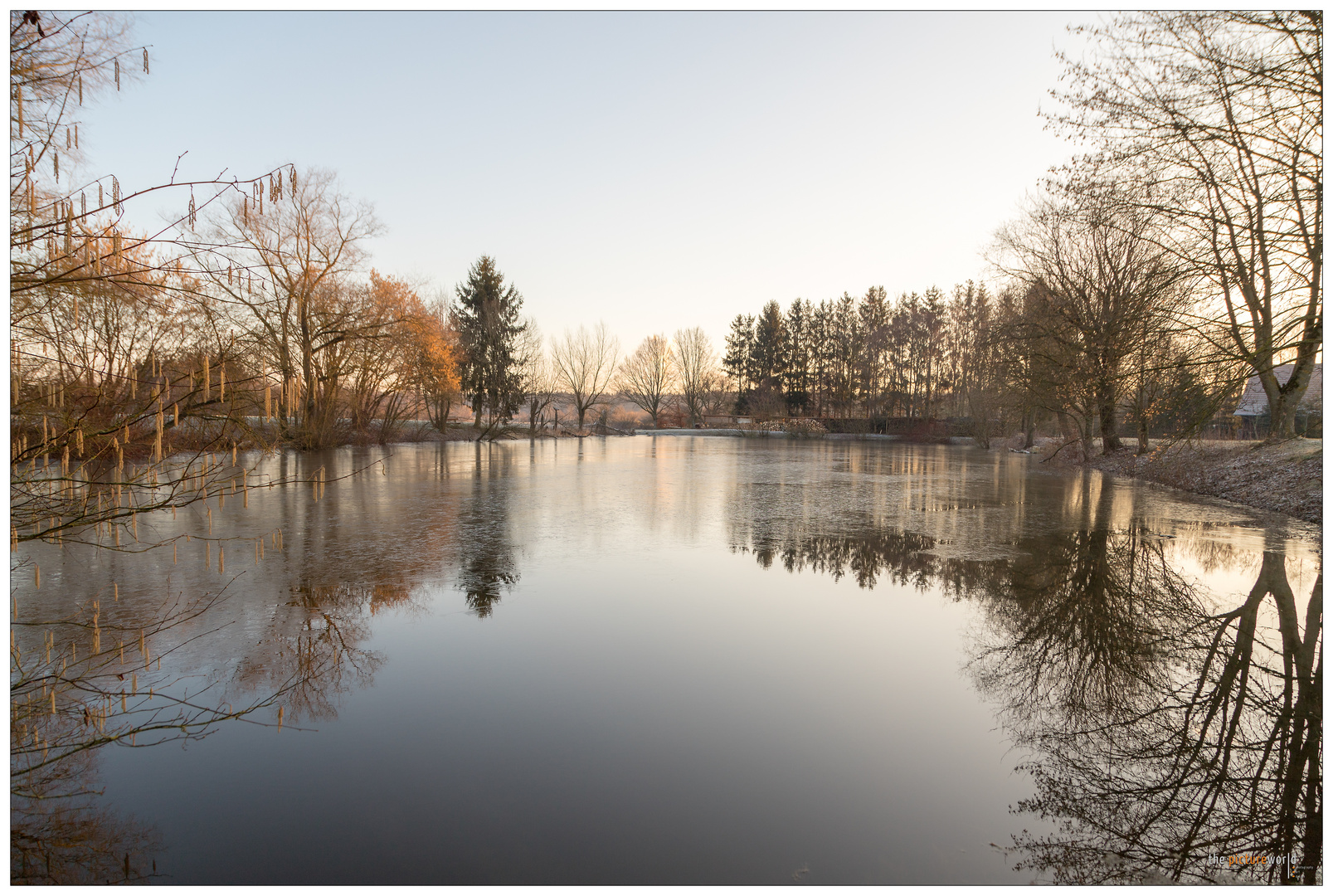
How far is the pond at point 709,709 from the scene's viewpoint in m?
2.55

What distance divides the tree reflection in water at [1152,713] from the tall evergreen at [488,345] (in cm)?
3831

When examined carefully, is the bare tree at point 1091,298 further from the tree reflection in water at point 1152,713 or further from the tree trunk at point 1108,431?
the tree reflection in water at point 1152,713

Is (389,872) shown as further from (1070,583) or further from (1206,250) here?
(1206,250)

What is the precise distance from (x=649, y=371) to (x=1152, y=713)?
6612 cm

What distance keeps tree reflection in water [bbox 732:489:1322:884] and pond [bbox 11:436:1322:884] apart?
0.06ft

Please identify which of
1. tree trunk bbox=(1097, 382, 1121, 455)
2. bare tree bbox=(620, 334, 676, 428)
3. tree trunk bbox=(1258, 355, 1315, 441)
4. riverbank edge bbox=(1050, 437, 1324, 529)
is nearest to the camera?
riverbank edge bbox=(1050, 437, 1324, 529)

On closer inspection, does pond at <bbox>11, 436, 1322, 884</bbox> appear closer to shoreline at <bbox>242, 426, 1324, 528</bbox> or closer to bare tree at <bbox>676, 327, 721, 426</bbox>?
shoreline at <bbox>242, 426, 1324, 528</bbox>

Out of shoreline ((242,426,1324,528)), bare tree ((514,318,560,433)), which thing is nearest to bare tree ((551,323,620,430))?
bare tree ((514,318,560,433))

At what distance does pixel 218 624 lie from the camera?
16.7 ft

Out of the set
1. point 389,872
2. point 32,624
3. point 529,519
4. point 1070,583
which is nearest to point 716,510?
point 529,519

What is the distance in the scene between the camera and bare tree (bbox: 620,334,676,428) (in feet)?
225

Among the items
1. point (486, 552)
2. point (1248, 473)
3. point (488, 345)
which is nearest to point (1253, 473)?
point (1248, 473)

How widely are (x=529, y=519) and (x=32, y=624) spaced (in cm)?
600

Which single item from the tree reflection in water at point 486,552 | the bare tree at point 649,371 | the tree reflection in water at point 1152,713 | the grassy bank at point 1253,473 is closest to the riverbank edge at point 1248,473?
the grassy bank at point 1253,473
